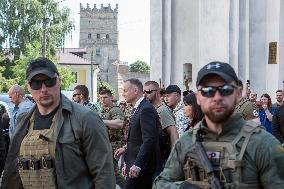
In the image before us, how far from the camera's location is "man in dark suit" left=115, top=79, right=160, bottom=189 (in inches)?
322

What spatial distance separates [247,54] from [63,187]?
56.7ft

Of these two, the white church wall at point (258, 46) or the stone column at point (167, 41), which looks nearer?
the white church wall at point (258, 46)

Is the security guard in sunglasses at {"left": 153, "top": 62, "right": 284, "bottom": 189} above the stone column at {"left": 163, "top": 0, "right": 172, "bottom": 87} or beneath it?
beneath

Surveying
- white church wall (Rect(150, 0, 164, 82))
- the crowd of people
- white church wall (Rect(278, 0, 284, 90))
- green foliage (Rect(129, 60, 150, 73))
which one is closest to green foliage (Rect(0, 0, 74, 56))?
white church wall (Rect(150, 0, 164, 82))

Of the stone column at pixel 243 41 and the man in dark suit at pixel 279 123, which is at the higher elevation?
the stone column at pixel 243 41

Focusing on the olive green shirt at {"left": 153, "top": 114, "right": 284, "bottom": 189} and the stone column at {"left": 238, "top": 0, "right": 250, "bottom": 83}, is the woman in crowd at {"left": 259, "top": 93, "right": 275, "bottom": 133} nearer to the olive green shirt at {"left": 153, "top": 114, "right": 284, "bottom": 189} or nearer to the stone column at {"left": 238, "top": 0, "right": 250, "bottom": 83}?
the stone column at {"left": 238, "top": 0, "right": 250, "bottom": 83}

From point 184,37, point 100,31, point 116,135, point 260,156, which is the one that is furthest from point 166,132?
point 100,31

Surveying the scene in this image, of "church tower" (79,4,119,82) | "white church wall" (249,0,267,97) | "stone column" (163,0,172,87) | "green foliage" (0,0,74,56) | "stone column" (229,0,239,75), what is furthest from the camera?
"church tower" (79,4,119,82)

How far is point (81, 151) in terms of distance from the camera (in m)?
4.99

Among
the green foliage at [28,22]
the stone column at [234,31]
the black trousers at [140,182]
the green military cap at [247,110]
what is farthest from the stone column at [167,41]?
the green foliage at [28,22]

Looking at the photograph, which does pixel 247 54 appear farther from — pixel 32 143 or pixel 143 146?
pixel 32 143

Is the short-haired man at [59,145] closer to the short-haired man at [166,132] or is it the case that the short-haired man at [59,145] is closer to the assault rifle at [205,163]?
the assault rifle at [205,163]

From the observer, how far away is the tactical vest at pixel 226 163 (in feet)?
12.3

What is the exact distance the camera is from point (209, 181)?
12.4 feet
